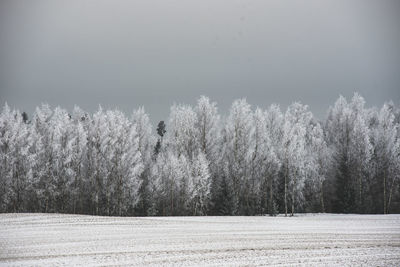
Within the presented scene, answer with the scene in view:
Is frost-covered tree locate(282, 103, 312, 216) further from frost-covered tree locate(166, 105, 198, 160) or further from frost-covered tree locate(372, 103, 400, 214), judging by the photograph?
frost-covered tree locate(166, 105, 198, 160)

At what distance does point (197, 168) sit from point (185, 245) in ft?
88.2

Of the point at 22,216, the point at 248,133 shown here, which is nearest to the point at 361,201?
the point at 248,133

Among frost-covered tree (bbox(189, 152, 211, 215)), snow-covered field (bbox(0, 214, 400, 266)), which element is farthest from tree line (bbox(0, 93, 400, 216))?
snow-covered field (bbox(0, 214, 400, 266))

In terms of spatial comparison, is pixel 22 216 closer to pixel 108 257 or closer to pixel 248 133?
pixel 108 257

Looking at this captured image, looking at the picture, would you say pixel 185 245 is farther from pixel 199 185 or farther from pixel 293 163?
pixel 293 163

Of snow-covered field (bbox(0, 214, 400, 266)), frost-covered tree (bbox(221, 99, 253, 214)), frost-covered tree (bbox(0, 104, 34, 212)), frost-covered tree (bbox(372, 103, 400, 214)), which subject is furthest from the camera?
frost-covered tree (bbox(372, 103, 400, 214))

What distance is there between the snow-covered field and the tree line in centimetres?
1747

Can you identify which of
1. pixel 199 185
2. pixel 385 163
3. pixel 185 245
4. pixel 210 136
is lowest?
pixel 185 245

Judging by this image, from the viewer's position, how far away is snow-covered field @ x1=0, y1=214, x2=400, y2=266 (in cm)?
1694

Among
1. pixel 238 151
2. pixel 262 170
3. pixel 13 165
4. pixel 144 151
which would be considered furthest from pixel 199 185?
pixel 13 165

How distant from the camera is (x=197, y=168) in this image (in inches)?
1901

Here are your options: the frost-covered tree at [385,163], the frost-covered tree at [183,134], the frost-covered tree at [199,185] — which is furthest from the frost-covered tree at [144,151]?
the frost-covered tree at [385,163]

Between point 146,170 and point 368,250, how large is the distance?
37.6 metres

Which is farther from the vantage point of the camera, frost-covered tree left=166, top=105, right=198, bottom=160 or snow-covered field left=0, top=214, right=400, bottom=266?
frost-covered tree left=166, top=105, right=198, bottom=160
